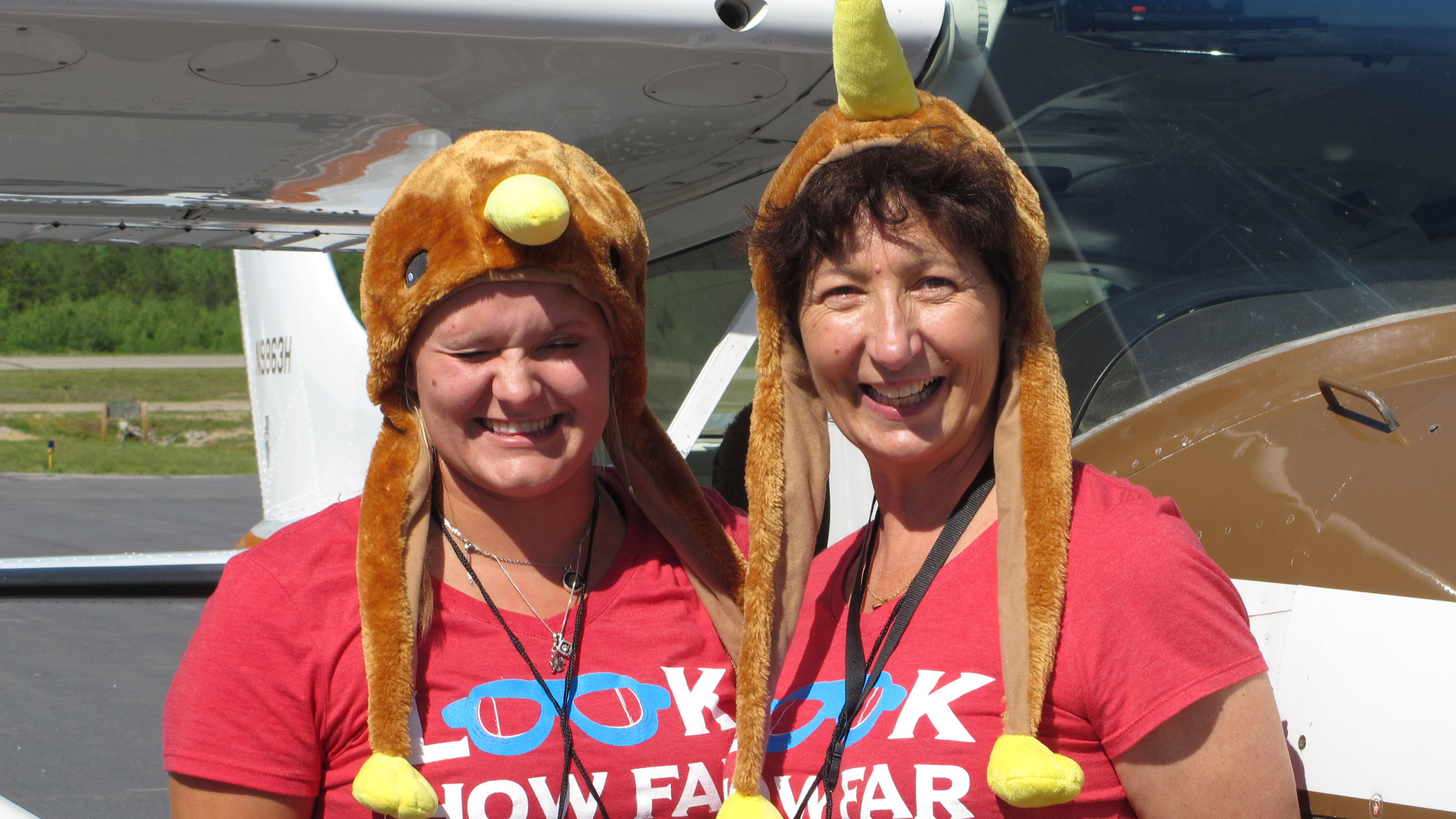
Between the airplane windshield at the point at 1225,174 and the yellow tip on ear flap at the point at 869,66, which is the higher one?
the yellow tip on ear flap at the point at 869,66

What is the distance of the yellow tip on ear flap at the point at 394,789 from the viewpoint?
1.68 metres

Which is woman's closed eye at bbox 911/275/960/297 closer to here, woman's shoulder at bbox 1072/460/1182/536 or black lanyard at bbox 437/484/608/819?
woman's shoulder at bbox 1072/460/1182/536

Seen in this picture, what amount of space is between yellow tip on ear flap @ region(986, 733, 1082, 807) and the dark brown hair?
2.20ft

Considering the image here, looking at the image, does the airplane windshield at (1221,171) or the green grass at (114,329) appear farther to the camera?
the green grass at (114,329)

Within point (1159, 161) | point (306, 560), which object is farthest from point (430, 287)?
point (1159, 161)

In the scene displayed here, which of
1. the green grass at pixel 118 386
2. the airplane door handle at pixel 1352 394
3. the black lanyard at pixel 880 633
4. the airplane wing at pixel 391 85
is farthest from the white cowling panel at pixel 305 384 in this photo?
the green grass at pixel 118 386

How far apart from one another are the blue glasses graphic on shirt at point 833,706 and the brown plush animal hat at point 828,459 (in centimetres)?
8

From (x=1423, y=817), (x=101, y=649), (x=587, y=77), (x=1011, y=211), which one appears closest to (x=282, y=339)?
(x=101, y=649)

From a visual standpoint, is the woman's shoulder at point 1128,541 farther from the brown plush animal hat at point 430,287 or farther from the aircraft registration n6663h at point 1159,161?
the brown plush animal hat at point 430,287

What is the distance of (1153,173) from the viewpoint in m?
2.80

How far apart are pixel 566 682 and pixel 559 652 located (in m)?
0.05

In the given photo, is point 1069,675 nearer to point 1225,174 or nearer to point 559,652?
point 559,652

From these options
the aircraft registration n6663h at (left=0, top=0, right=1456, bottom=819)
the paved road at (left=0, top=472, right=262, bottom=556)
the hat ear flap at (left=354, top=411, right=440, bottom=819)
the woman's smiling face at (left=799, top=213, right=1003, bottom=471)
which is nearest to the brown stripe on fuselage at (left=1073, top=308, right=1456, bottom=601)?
the aircraft registration n6663h at (left=0, top=0, right=1456, bottom=819)

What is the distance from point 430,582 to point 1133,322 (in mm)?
1647
